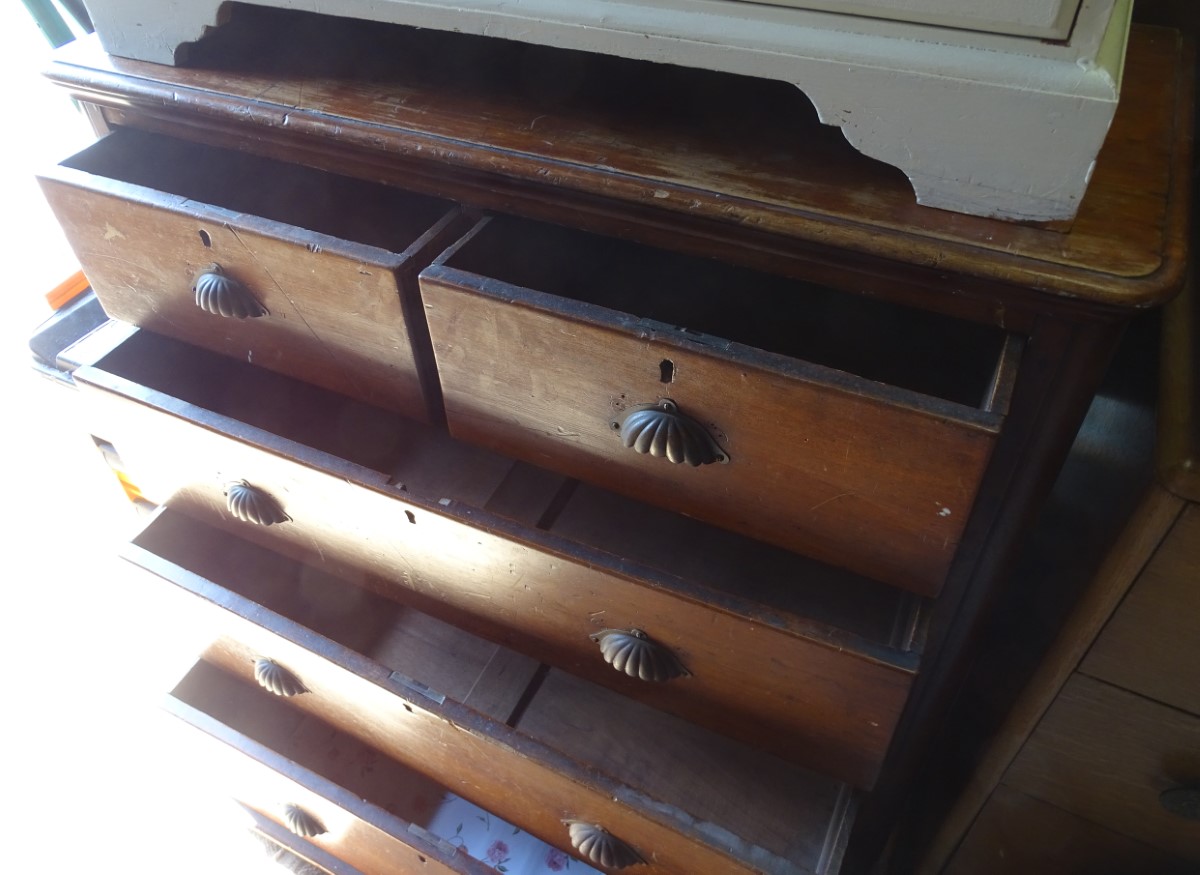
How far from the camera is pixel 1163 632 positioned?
582 mm

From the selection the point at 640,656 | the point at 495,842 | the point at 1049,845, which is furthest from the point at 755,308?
the point at 495,842

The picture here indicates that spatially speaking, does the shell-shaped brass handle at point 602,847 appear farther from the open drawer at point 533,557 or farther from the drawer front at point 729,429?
the drawer front at point 729,429

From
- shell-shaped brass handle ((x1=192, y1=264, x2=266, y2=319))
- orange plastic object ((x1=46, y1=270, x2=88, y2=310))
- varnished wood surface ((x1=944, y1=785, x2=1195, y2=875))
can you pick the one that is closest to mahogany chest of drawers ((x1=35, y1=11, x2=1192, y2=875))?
shell-shaped brass handle ((x1=192, y1=264, x2=266, y2=319))

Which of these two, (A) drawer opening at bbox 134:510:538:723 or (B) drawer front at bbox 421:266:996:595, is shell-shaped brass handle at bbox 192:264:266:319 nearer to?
(B) drawer front at bbox 421:266:996:595

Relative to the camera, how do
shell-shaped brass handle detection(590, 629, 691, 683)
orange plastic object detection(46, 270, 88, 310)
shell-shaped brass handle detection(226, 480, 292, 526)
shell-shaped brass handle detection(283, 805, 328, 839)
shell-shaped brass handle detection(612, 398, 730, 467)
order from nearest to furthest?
1. shell-shaped brass handle detection(612, 398, 730, 467)
2. shell-shaped brass handle detection(590, 629, 691, 683)
3. shell-shaped brass handle detection(226, 480, 292, 526)
4. shell-shaped brass handle detection(283, 805, 328, 839)
5. orange plastic object detection(46, 270, 88, 310)

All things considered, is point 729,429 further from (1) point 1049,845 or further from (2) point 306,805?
(2) point 306,805

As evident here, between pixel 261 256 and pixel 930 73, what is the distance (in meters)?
0.50

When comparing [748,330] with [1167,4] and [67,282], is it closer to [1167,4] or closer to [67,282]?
[1167,4]

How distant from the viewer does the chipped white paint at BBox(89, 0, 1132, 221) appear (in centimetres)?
45

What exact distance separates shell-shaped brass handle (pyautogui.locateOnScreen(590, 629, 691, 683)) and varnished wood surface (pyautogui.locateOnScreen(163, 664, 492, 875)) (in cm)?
30

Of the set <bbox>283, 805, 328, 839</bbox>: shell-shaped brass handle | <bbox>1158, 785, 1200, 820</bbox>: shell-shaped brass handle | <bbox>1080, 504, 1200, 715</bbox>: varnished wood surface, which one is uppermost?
<bbox>1080, 504, 1200, 715</bbox>: varnished wood surface

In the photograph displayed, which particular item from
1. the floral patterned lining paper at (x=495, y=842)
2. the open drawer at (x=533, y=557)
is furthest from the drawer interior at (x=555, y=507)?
the floral patterned lining paper at (x=495, y=842)

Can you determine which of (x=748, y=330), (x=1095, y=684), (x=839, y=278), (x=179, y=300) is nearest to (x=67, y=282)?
(x=179, y=300)

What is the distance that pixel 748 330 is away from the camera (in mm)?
755
